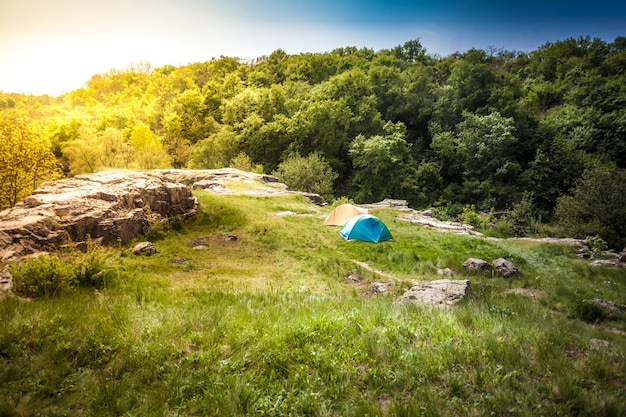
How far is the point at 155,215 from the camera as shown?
17.0 meters

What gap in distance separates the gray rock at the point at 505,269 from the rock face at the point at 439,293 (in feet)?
21.3

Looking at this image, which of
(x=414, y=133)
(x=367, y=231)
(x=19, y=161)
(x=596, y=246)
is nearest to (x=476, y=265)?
(x=367, y=231)

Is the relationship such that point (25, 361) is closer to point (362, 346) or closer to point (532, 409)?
point (362, 346)

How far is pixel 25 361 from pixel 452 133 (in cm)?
6661

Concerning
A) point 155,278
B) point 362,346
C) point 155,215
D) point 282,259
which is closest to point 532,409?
point 362,346

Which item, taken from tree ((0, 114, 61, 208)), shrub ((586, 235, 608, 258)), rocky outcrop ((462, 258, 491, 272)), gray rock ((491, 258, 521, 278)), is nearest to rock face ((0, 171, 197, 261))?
tree ((0, 114, 61, 208))

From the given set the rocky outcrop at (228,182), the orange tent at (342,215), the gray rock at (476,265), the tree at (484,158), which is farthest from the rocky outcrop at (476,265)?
the tree at (484,158)

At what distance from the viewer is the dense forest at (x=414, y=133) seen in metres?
49.1

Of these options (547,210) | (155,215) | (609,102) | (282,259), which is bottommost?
(547,210)

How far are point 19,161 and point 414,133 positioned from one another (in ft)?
212

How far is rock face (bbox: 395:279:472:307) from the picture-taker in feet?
26.4

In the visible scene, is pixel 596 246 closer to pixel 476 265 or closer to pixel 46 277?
pixel 476 265

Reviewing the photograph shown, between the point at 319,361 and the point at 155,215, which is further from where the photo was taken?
the point at 155,215

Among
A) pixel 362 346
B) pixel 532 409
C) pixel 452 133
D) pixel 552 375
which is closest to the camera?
pixel 532 409
